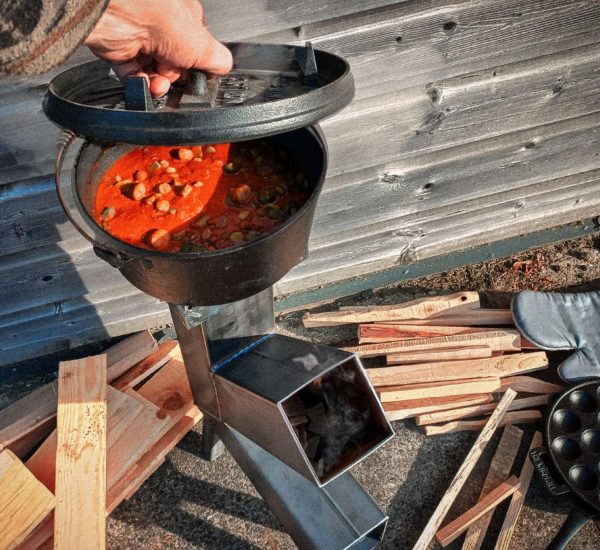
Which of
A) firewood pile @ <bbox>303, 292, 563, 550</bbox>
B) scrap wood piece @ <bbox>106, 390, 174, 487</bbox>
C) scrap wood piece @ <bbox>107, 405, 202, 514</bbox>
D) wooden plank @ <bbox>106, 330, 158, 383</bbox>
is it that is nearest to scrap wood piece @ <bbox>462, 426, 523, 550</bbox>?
firewood pile @ <bbox>303, 292, 563, 550</bbox>

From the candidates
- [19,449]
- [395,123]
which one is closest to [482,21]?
[395,123]

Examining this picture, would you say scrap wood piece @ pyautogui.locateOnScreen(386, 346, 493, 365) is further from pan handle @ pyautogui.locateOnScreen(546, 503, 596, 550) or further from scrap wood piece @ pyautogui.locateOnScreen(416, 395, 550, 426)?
pan handle @ pyautogui.locateOnScreen(546, 503, 596, 550)

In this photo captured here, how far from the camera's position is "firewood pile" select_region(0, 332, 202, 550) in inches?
99.7

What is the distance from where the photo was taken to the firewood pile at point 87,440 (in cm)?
253

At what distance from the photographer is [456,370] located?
3.69 m

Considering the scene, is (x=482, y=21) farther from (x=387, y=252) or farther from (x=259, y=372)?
(x=259, y=372)

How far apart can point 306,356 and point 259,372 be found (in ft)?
0.77

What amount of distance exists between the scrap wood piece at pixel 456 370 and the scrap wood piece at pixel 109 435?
1554 millimetres

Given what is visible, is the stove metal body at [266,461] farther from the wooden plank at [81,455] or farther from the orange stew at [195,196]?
the wooden plank at [81,455]

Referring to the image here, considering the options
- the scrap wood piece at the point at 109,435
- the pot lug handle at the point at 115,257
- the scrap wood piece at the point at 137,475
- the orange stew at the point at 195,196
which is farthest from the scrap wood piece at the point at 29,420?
the pot lug handle at the point at 115,257

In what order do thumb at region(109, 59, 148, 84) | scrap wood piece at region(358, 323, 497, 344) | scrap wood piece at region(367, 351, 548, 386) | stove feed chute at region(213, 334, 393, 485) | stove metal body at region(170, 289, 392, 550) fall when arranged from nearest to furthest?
thumb at region(109, 59, 148, 84) < stove feed chute at region(213, 334, 393, 485) < stove metal body at region(170, 289, 392, 550) < scrap wood piece at region(367, 351, 548, 386) < scrap wood piece at region(358, 323, 497, 344)

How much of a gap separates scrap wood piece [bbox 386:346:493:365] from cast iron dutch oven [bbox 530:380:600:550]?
22.0 inches

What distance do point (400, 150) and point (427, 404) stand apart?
164 cm

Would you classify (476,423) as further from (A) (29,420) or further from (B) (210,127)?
(B) (210,127)
